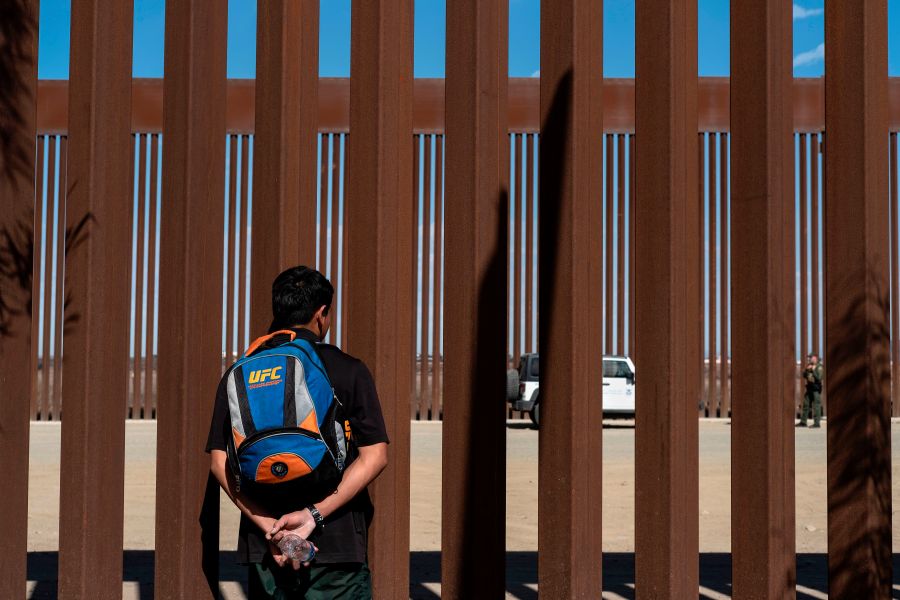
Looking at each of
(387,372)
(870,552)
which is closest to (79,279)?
(387,372)

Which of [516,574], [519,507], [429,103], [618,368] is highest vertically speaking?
[429,103]

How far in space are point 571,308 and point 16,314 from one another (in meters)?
1.87

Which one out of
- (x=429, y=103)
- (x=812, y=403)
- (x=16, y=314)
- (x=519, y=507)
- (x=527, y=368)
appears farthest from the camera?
(x=812, y=403)

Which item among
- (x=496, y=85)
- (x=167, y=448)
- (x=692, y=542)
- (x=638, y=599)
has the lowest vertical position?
(x=638, y=599)

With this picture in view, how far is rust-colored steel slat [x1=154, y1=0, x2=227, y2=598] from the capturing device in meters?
3.01

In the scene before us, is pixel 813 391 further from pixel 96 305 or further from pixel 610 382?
pixel 96 305

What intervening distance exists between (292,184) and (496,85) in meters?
0.74

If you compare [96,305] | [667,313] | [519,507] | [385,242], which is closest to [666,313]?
[667,313]

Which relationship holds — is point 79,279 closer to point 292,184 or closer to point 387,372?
point 292,184

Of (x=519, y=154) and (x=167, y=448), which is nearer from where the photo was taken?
(x=167, y=448)

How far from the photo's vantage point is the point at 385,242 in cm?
298

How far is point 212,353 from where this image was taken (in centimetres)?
307

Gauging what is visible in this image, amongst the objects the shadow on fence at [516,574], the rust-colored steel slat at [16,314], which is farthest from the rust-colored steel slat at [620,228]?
the rust-colored steel slat at [16,314]

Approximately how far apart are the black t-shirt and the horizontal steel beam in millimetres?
13226
